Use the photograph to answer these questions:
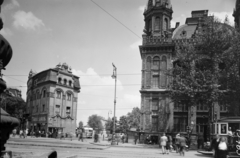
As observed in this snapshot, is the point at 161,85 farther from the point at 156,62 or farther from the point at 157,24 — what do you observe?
the point at 157,24

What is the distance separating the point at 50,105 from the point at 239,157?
40.9 m

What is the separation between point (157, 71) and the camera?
39.4 m

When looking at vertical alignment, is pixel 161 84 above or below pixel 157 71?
below

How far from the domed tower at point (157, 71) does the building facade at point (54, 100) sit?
71.0ft

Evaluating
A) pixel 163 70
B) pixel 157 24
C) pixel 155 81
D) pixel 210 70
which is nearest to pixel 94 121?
pixel 155 81

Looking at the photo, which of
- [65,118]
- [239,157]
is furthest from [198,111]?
[65,118]

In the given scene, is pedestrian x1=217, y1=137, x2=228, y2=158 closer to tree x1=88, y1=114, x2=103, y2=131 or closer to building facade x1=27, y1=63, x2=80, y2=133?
building facade x1=27, y1=63, x2=80, y2=133

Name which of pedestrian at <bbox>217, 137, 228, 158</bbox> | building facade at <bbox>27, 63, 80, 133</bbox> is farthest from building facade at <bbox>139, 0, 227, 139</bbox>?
pedestrian at <bbox>217, 137, 228, 158</bbox>

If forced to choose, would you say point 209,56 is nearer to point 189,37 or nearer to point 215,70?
point 215,70

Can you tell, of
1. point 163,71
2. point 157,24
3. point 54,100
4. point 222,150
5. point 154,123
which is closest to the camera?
point 222,150

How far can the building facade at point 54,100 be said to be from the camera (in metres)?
51.1

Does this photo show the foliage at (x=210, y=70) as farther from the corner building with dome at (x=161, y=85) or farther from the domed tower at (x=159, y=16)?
the domed tower at (x=159, y=16)

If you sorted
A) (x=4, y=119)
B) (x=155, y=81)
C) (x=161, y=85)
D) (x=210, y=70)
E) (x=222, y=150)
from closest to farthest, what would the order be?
(x=4, y=119) < (x=222, y=150) < (x=210, y=70) < (x=161, y=85) < (x=155, y=81)

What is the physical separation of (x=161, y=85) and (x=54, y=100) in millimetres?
24787
